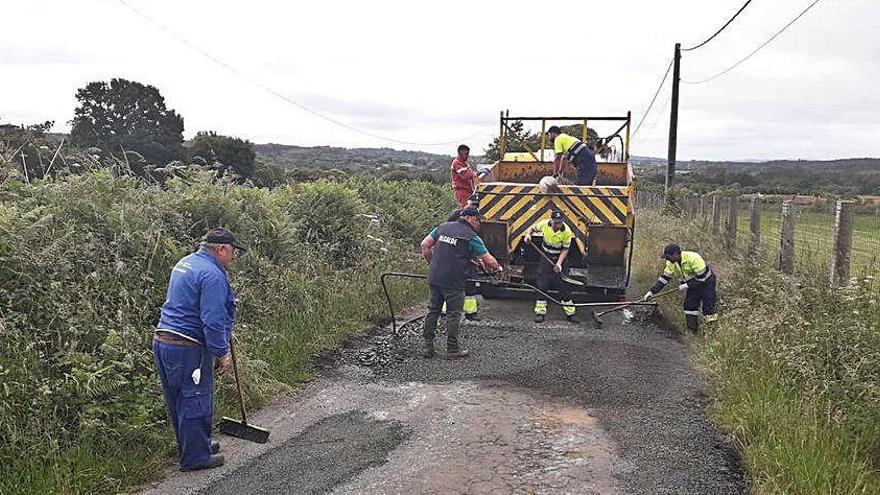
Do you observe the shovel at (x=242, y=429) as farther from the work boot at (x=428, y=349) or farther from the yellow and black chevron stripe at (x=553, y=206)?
the yellow and black chevron stripe at (x=553, y=206)

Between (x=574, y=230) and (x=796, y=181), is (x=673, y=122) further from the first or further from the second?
(x=796, y=181)

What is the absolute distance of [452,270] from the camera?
7629mm

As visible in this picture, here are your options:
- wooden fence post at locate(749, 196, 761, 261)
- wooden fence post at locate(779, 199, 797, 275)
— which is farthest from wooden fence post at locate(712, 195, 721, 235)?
wooden fence post at locate(779, 199, 797, 275)


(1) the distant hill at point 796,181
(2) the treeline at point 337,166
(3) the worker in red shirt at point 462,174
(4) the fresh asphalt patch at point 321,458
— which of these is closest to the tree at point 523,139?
(3) the worker in red shirt at point 462,174

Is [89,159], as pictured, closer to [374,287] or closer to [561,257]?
[374,287]

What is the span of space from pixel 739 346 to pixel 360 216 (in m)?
6.44

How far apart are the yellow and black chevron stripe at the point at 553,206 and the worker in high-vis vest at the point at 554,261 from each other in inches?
7.2

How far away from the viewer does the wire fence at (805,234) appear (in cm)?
723

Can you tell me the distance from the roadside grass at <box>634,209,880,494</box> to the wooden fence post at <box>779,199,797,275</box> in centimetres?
119

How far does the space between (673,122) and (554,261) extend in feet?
54.3

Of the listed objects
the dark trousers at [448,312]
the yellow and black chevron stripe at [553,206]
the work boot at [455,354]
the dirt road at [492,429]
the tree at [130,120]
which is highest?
the tree at [130,120]

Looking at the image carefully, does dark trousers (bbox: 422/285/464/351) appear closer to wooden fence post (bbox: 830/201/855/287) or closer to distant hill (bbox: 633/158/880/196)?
wooden fence post (bbox: 830/201/855/287)

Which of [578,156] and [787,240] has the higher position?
[578,156]

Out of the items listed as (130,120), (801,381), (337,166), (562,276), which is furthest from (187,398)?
(337,166)
